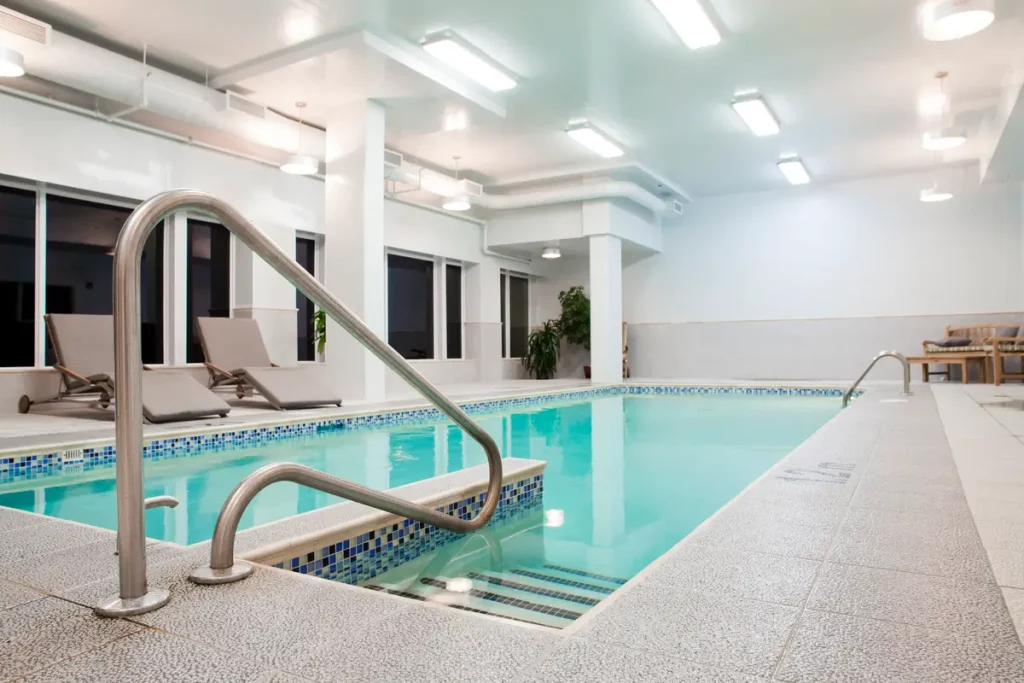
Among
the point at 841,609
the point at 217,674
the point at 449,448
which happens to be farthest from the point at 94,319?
the point at 841,609

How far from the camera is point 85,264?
8250 mm

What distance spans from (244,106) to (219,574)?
296 inches

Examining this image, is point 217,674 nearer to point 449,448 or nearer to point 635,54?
point 449,448

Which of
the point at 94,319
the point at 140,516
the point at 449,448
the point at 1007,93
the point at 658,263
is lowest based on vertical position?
the point at 449,448

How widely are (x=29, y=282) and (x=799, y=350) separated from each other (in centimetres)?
1250

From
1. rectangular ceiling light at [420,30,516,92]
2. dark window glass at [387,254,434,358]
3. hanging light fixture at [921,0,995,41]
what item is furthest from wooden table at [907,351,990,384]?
dark window glass at [387,254,434,358]

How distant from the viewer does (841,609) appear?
63.3 inches

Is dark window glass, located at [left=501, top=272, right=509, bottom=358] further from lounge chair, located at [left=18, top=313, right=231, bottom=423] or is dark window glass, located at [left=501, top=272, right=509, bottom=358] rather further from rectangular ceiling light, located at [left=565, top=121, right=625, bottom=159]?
lounge chair, located at [left=18, top=313, right=231, bottom=423]

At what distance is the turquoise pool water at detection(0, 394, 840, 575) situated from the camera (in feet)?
11.3

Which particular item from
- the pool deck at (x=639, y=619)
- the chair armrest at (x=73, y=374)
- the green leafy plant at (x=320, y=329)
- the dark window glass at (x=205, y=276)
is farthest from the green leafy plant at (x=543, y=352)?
the pool deck at (x=639, y=619)

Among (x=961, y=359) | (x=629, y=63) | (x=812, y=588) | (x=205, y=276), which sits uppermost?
(x=629, y=63)

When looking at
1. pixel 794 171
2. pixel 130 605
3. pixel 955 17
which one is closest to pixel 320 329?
pixel 955 17

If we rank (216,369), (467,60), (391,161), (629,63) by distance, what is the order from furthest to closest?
(391,161)
(216,369)
(629,63)
(467,60)

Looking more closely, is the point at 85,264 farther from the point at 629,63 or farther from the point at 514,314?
the point at 514,314
